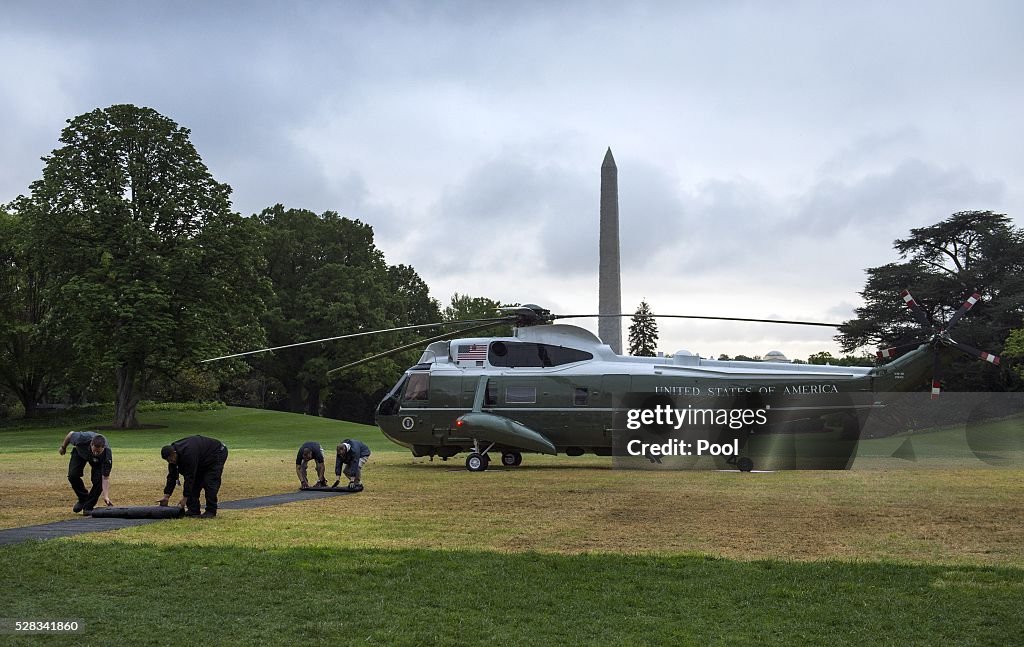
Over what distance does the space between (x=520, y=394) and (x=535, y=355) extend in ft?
3.75

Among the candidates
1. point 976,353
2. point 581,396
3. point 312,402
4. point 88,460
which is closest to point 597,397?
point 581,396

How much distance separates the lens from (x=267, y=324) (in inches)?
2502

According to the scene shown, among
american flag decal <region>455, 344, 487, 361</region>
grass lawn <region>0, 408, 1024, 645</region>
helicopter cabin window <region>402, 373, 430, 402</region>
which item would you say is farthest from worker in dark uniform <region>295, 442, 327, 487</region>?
american flag decal <region>455, 344, 487, 361</region>

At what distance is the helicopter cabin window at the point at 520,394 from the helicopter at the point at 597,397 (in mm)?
27

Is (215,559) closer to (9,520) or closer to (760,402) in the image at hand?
(9,520)

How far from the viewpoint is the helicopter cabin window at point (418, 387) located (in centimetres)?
2667

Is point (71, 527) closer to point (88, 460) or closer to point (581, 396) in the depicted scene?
point (88, 460)

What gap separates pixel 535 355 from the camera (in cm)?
2614

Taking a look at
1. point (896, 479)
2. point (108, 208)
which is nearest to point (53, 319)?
point (108, 208)

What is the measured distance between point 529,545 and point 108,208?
4150 cm

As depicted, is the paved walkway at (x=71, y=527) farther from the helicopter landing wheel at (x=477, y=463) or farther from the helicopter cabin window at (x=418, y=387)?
the helicopter cabin window at (x=418, y=387)

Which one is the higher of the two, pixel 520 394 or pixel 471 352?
pixel 471 352

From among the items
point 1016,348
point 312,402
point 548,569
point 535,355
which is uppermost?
point 1016,348

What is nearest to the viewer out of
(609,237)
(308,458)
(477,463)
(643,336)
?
(308,458)
